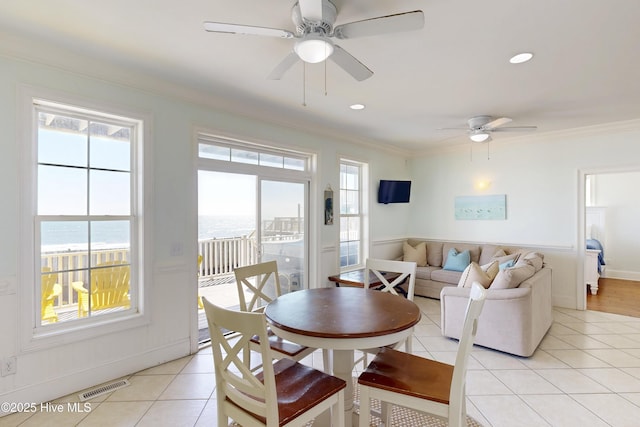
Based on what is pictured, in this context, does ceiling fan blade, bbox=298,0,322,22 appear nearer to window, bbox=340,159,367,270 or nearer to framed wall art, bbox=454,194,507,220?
window, bbox=340,159,367,270

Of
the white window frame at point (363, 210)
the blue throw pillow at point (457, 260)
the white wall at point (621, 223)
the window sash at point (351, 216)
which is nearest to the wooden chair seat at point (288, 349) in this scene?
the window sash at point (351, 216)

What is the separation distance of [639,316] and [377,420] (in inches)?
174

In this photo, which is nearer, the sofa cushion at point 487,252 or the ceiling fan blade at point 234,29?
the ceiling fan blade at point 234,29

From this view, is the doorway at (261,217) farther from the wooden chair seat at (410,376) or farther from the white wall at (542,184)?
the white wall at (542,184)

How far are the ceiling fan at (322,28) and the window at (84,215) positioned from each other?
1767 millimetres

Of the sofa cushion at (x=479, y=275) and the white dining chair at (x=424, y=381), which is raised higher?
the sofa cushion at (x=479, y=275)

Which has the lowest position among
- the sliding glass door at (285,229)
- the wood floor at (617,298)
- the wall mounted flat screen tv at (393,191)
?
the wood floor at (617,298)

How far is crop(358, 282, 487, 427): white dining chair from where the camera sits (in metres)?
1.49

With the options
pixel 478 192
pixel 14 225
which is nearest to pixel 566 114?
pixel 478 192

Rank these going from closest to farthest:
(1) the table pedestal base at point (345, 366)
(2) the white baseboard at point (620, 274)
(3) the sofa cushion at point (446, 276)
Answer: (1) the table pedestal base at point (345, 366)
(3) the sofa cushion at point (446, 276)
(2) the white baseboard at point (620, 274)

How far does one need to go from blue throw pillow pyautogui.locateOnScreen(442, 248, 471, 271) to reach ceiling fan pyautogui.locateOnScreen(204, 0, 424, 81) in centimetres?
410

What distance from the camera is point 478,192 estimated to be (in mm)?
5492

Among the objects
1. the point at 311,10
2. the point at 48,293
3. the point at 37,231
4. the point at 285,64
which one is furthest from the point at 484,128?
the point at 48,293

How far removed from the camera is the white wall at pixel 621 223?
20.6 ft
